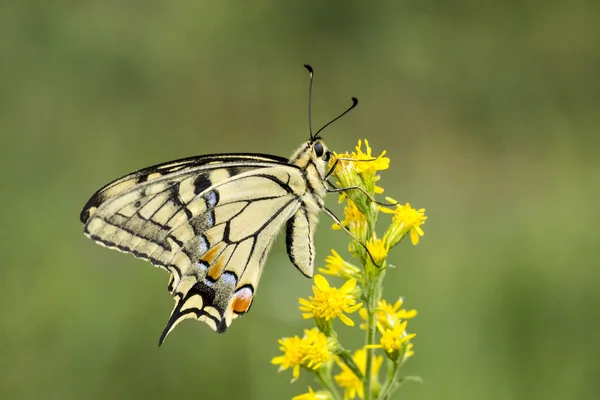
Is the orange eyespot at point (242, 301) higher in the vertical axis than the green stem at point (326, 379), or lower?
higher

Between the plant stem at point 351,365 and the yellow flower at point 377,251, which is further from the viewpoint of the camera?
the yellow flower at point 377,251

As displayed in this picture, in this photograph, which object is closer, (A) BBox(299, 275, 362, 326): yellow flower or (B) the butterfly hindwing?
(A) BBox(299, 275, 362, 326): yellow flower

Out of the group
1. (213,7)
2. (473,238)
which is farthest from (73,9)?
(473,238)

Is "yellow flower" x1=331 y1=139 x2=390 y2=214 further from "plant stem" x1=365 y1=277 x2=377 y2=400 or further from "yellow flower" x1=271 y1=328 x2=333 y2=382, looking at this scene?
"yellow flower" x1=271 y1=328 x2=333 y2=382

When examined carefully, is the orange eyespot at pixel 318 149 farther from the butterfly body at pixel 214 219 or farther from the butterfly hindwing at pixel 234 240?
the butterfly hindwing at pixel 234 240

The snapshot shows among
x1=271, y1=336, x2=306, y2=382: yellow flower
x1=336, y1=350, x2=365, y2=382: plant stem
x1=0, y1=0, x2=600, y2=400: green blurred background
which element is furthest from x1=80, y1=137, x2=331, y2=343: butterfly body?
x1=0, y1=0, x2=600, y2=400: green blurred background

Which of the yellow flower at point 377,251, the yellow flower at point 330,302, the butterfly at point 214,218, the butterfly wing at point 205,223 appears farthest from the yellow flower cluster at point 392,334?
the butterfly wing at point 205,223
